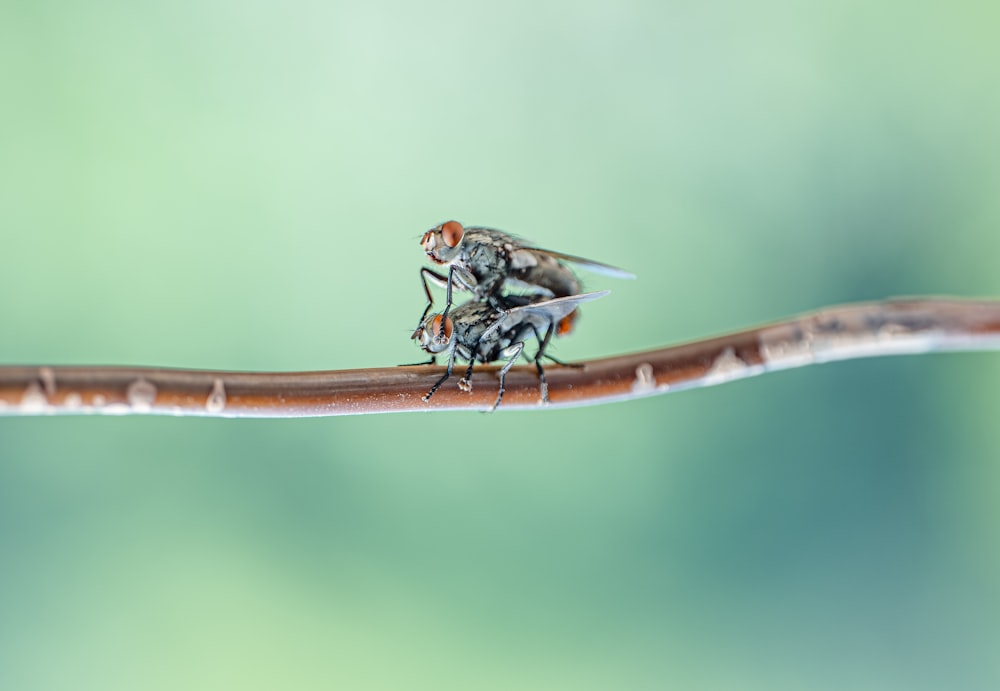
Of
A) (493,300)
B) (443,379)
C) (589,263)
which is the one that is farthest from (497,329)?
(589,263)

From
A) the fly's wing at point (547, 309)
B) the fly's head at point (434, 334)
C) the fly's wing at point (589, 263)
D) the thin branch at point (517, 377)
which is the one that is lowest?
the thin branch at point (517, 377)

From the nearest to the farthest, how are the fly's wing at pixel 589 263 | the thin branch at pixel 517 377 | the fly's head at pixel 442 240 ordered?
the thin branch at pixel 517 377
the fly's head at pixel 442 240
the fly's wing at pixel 589 263

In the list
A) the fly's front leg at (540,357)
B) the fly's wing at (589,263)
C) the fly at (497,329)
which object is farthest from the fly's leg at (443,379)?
the fly's wing at (589,263)

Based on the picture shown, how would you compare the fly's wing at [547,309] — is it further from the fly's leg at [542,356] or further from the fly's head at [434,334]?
the fly's head at [434,334]

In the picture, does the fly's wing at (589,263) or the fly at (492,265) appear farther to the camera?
the fly's wing at (589,263)

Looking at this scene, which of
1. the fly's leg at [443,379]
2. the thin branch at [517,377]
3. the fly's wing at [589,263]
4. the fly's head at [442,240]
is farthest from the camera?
the fly's wing at [589,263]

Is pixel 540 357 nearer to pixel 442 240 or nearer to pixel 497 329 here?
pixel 497 329

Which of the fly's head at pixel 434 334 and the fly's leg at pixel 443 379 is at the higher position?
the fly's head at pixel 434 334
